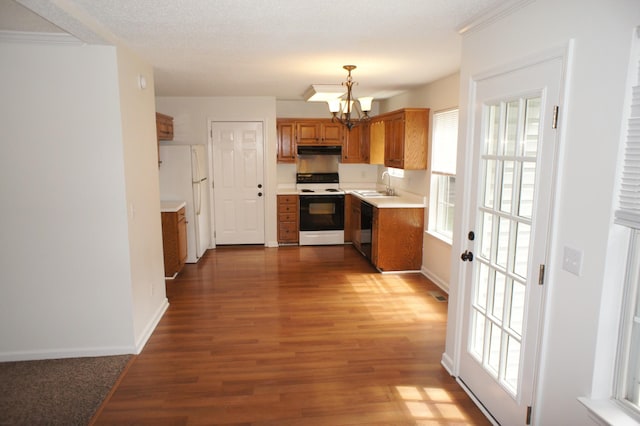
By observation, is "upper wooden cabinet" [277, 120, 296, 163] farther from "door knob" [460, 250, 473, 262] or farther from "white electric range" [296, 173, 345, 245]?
"door knob" [460, 250, 473, 262]

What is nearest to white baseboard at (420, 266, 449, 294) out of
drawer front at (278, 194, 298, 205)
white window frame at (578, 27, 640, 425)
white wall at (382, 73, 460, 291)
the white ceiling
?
white wall at (382, 73, 460, 291)

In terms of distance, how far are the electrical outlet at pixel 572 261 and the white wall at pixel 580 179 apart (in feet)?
0.08

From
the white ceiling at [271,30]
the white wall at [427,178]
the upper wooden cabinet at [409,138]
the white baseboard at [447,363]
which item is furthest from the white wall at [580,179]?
the upper wooden cabinet at [409,138]

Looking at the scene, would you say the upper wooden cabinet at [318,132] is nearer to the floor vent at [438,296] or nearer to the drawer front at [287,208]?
the drawer front at [287,208]

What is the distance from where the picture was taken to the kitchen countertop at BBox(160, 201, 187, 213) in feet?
17.3

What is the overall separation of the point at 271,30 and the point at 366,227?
3717 millimetres

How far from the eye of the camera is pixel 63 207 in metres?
3.18

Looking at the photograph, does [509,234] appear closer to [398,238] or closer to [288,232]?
[398,238]

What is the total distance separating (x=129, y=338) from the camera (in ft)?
11.1

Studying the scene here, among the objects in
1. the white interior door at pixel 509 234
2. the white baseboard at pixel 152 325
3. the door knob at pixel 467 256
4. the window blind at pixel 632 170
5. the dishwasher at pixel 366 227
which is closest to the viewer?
the window blind at pixel 632 170

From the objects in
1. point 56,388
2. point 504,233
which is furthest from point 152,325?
point 504,233

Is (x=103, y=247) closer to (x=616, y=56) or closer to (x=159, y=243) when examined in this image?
(x=159, y=243)

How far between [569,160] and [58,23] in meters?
2.91

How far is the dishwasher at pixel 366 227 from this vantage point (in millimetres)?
5914
